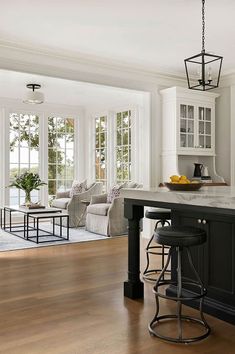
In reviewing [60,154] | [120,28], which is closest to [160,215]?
[120,28]

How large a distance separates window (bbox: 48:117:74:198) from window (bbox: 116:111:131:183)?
1.38 m

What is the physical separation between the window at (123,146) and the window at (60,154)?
1381mm

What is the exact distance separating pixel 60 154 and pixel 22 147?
0.96 m

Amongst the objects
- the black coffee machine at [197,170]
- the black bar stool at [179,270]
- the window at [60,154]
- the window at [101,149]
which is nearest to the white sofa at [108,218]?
the black coffee machine at [197,170]

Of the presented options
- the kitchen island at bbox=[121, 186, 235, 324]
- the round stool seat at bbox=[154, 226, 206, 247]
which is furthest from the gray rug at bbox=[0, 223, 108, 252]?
the round stool seat at bbox=[154, 226, 206, 247]

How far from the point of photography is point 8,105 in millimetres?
8266

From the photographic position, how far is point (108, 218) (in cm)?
656

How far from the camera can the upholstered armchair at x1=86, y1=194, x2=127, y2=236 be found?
259 inches

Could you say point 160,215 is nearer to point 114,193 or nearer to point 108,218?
point 108,218

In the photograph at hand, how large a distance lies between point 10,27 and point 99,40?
3.55ft

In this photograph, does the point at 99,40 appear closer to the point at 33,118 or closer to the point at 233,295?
the point at 233,295

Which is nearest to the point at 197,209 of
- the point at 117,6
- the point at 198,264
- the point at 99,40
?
the point at 198,264

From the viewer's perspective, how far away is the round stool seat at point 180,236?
2.52 metres

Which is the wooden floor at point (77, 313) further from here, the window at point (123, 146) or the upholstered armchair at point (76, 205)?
the window at point (123, 146)
